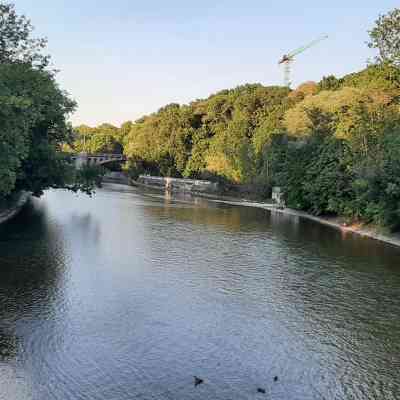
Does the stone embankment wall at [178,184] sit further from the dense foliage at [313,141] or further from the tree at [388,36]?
the tree at [388,36]

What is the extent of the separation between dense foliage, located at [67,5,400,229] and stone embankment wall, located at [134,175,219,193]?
67.1 inches

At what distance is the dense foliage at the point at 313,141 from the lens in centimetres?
3966

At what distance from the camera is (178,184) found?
95.7m

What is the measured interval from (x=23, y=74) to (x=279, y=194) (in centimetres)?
3604

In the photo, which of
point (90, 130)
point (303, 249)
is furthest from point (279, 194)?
point (90, 130)

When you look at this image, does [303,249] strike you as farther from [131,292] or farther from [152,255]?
[131,292]

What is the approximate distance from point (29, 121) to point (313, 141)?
3182 centimetres

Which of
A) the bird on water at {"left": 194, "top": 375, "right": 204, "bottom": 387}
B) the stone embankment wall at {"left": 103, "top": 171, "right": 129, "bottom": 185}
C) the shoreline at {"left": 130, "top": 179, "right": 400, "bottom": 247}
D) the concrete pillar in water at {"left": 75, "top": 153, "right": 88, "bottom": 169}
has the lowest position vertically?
the stone embankment wall at {"left": 103, "top": 171, "right": 129, "bottom": 185}

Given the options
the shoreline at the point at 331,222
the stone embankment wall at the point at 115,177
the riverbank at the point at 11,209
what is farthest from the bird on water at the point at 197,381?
the stone embankment wall at the point at 115,177

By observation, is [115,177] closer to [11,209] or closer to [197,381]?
[11,209]

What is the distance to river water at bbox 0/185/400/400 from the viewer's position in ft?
42.3

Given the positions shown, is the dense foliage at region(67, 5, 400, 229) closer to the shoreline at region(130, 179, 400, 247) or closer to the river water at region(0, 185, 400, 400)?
the shoreline at region(130, 179, 400, 247)

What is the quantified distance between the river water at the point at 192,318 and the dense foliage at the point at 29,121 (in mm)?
5291

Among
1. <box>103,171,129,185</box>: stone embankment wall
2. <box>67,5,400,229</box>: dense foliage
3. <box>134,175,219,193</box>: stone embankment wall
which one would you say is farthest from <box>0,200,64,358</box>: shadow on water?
<box>103,171,129,185</box>: stone embankment wall
